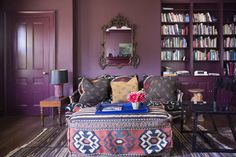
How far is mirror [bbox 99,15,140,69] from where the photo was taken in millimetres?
5469

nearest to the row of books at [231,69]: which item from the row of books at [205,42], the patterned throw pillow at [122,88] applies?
the row of books at [205,42]

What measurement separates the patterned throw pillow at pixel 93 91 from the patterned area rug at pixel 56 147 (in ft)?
2.45

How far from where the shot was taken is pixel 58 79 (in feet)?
15.5

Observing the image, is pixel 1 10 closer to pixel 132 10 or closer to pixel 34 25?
pixel 34 25

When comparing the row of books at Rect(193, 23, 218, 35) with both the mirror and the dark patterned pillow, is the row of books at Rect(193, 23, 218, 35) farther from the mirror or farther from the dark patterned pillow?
the dark patterned pillow

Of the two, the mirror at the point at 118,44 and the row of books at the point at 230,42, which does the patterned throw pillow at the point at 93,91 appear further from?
the row of books at the point at 230,42

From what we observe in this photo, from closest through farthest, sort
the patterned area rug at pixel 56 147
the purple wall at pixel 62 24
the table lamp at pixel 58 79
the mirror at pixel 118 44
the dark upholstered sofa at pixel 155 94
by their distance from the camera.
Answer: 1. the patterned area rug at pixel 56 147
2. the dark upholstered sofa at pixel 155 94
3. the table lamp at pixel 58 79
4. the purple wall at pixel 62 24
5. the mirror at pixel 118 44

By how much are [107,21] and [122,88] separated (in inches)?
70.0

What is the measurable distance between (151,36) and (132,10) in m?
0.75

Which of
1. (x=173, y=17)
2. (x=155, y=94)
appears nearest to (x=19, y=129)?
(x=155, y=94)

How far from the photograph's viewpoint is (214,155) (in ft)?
9.77

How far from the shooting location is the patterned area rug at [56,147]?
303cm

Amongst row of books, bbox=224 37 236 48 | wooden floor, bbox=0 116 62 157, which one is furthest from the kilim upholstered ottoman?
row of books, bbox=224 37 236 48

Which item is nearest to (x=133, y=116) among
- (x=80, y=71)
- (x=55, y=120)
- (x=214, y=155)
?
(x=214, y=155)
